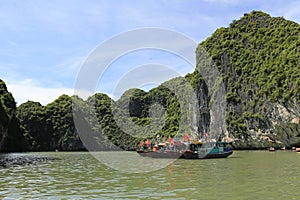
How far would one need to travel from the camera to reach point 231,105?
57.9 meters

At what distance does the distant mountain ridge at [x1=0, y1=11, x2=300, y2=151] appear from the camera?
1902 inches

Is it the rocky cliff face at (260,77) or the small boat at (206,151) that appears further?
the rocky cliff face at (260,77)

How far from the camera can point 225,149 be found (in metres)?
34.7

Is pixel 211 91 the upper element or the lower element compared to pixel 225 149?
upper

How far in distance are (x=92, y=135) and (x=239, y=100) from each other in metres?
38.9

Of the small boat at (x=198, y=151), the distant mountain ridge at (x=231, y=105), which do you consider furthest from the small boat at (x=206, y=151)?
the distant mountain ridge at (x=231, y=105)

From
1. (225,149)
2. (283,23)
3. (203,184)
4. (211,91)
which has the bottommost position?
(203,184)

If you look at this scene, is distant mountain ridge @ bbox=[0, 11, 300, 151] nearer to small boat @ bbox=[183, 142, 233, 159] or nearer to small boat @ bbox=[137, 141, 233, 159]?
small boat @ bbox=[183, 142, 233, 159]

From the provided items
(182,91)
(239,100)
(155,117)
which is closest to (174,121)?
(182,91)

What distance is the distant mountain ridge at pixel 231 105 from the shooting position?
48312mm

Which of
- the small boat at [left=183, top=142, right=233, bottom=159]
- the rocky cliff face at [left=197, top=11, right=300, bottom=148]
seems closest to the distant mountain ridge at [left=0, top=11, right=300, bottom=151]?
the rocky cliff face at [left=197, top=11, right=300, bottom=148]

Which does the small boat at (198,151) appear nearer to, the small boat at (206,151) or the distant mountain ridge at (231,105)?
the small boat at (206,151)

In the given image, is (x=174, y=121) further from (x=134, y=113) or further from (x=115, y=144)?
(x=134, y=113)

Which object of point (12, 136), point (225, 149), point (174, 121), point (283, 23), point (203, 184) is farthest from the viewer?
point (174, 121)
